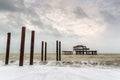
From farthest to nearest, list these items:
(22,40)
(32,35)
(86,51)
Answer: (86,51) < (32,35) < (22,40)

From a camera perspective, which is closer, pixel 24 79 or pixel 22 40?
pixel 24 79

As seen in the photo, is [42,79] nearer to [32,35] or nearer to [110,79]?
[110,79]

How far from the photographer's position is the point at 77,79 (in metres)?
7.45

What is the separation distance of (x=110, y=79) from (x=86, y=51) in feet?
219

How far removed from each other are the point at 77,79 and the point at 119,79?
5.92 ft

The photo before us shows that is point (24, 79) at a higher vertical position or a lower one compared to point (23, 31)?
lower

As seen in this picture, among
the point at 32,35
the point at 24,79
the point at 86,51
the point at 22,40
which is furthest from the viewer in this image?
the point at 86,51

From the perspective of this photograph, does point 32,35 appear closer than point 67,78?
No

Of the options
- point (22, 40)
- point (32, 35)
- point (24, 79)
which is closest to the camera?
point (24, 79)

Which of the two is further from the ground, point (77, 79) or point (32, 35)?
point (32, 35)

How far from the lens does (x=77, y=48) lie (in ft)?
253

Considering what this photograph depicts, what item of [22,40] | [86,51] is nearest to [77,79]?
[22,40]

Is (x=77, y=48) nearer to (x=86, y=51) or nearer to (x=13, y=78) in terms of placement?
(x=86, y=51)

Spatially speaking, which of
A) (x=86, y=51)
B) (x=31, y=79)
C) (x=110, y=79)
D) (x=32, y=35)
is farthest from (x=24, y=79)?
(x=86, y=51)
